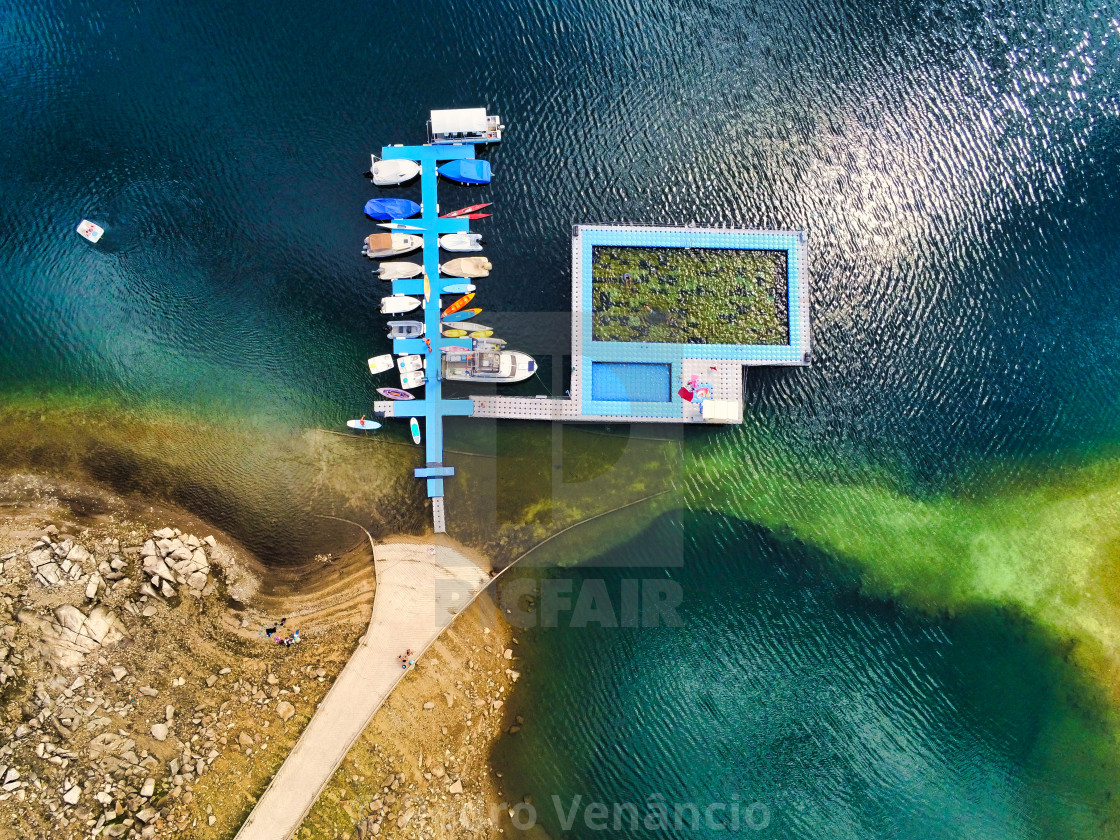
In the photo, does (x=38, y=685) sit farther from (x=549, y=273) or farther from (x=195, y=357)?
(x=549, y=273)

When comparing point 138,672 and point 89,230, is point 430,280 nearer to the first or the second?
point 89,230

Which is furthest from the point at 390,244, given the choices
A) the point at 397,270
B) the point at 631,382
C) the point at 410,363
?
the point at 631,382

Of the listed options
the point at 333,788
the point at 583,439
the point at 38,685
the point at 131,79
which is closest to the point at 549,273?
the point at 583,439

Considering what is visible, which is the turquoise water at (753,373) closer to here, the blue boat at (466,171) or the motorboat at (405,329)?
the blue boat at (466,171)

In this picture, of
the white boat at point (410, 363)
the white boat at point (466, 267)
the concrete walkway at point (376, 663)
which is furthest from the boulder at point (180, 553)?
the white boat at point (466, 267)

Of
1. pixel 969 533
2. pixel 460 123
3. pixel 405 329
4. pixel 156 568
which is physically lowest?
pixel 156 568

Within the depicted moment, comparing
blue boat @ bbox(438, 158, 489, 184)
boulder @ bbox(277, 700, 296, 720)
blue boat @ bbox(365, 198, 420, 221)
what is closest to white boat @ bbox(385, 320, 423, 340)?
blue boat @ bbox(365, 198, 420, 221)
